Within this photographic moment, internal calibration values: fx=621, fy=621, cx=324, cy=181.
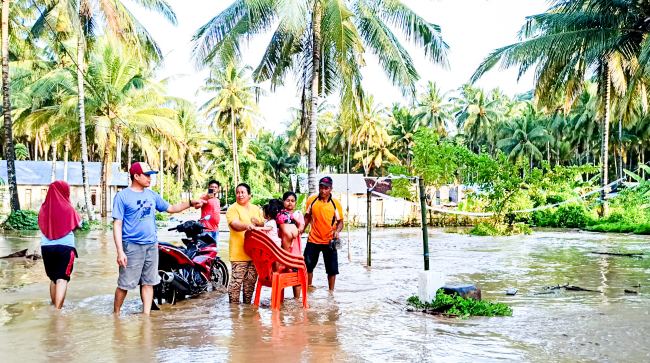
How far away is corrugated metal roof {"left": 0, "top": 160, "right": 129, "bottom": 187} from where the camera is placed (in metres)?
40.5

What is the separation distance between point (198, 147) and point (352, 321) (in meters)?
53.3

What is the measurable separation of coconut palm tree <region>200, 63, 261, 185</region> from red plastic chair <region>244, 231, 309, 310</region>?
38368mm

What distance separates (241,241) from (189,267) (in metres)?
1.00

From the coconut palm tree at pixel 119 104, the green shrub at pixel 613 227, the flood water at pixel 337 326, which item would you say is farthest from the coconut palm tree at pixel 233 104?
the flood water at pixel 337 326

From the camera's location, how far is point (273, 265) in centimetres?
717

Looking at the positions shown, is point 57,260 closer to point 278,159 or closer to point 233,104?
point 233,104

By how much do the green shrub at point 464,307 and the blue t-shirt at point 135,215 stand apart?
10.7ft

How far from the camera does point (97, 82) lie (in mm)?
28734

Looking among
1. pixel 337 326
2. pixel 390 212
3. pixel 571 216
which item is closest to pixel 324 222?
pixel 337 326

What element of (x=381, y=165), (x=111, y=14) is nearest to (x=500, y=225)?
(x=111, y=14)

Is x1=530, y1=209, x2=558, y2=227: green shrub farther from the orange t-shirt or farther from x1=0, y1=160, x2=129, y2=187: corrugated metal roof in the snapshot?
x1=0, y1=160, x2=129, y2=187: corrugated metal roof

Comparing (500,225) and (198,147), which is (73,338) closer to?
(500,225)

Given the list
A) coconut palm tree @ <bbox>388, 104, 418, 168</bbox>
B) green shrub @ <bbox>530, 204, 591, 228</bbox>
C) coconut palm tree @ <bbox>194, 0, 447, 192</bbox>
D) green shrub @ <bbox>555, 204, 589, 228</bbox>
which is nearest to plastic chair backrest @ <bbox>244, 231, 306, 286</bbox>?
coconut palm tree @ <bbox>194, 0, 447, 192</bbox>

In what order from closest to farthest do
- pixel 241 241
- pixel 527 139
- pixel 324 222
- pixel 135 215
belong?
1. pixel 135 215
2. pixel 241 241
3. pixel 324 222
4. pixel 527 139
